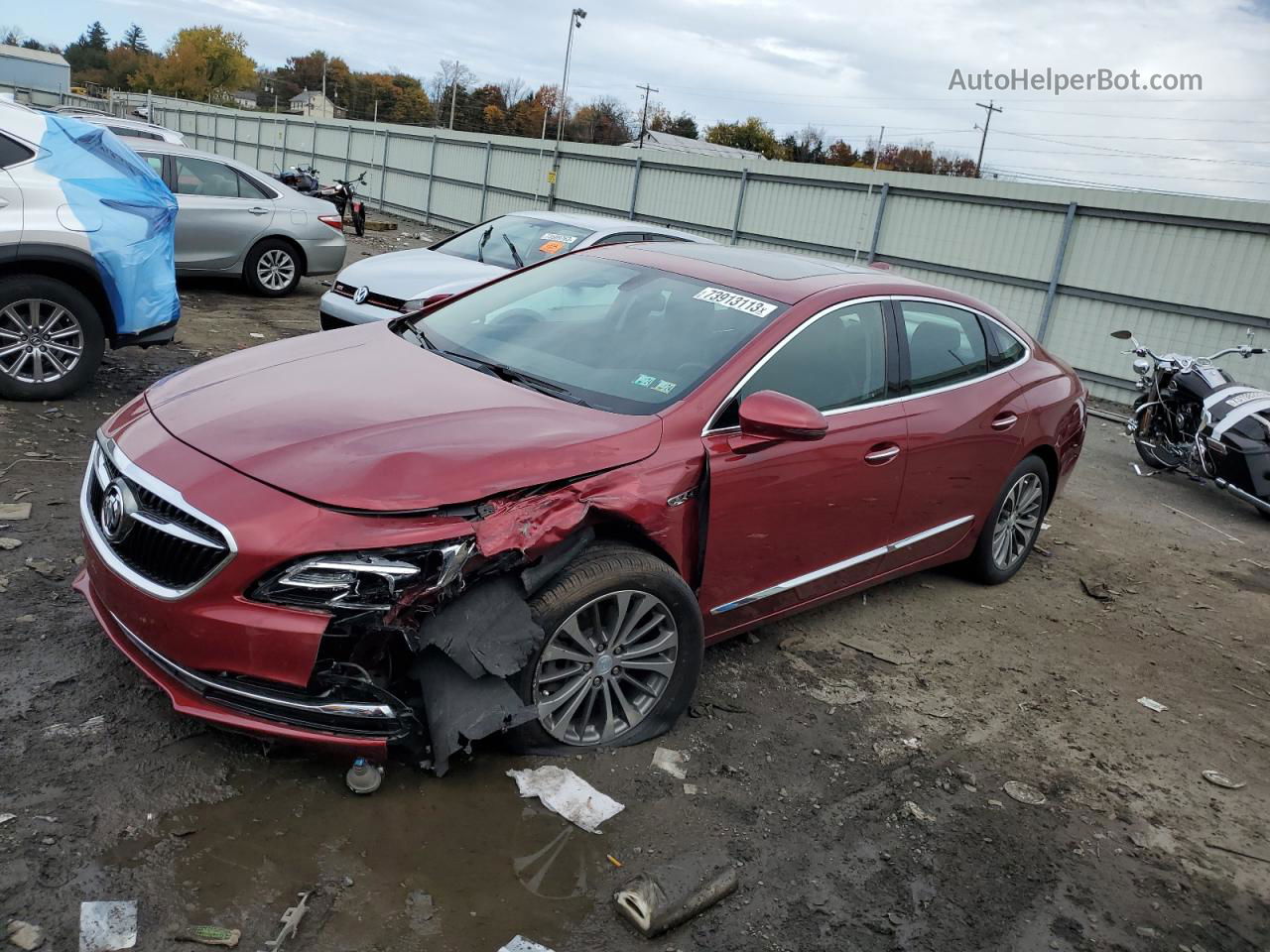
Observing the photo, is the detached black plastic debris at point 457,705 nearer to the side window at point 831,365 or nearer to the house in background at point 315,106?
the side window at point 831,365

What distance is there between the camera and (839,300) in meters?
4.35

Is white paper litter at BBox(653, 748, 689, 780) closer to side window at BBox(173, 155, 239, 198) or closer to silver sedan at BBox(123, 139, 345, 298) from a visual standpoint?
silver sedan at BBox(123, 139, 345, 298)

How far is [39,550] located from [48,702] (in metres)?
1.39

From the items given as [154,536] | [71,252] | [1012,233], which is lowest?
[154,536]

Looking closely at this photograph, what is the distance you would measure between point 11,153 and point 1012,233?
11986mm

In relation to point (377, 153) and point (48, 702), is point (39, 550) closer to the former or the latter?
point (48, 702)

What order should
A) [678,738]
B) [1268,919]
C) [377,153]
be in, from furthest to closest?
[377,153]
[678,738]
[1268,919]

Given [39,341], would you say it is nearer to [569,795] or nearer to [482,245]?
[482,245]

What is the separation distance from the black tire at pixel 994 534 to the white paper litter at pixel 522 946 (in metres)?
3.59

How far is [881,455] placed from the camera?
4340 millimetres

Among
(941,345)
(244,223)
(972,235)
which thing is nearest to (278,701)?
(941,345)

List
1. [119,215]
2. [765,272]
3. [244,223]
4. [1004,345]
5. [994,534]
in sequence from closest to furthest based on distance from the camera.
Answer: [765,272] → [1004,345] → [994,534] → [119,215] → [244,223]

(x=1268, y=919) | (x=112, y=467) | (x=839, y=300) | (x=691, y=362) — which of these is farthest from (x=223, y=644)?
(x=1268, y=919)

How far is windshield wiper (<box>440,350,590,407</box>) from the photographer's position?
3.75 meters
